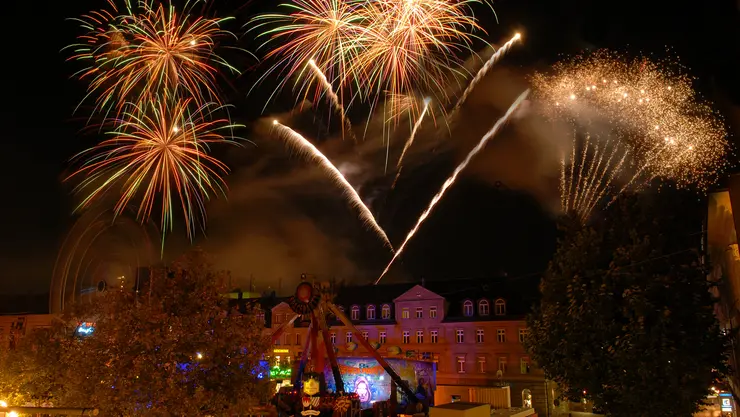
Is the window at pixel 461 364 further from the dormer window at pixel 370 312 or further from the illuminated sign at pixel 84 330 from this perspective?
the illuminated sign at pixel 84 330

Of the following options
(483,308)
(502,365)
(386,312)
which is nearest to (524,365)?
(502,365)

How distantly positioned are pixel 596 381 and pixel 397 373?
671 inches

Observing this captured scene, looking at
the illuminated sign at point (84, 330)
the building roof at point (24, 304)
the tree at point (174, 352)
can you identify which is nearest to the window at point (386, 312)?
the illuminated sign at point (84, 330)

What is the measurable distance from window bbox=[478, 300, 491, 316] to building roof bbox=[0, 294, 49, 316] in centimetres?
4823

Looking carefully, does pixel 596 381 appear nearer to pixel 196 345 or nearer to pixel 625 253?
pixel 625 253

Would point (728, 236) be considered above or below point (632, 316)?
above

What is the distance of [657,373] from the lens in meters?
17.8

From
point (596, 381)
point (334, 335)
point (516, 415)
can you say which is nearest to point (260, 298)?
point (334, 335)

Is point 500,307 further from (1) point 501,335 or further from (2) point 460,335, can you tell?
(2) point 460,335

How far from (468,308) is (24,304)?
54.8 metres

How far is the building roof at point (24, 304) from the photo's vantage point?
6213 centimetres

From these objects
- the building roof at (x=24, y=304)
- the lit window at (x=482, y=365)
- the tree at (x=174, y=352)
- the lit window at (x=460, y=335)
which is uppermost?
the building roof at (x=24, y=304)

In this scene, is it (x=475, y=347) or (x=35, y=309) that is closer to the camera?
(x=475, y=347)

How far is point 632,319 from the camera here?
1856 cm
